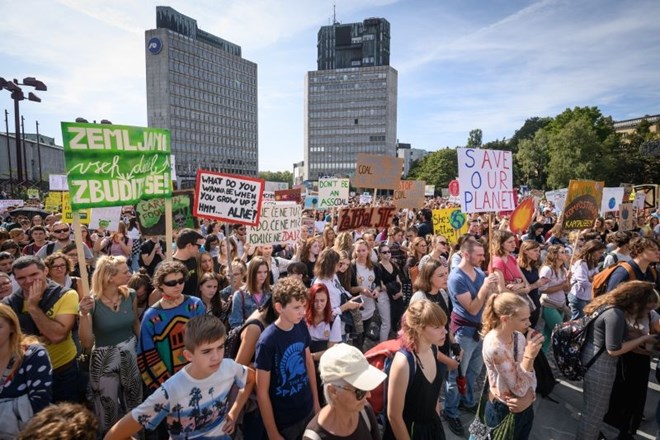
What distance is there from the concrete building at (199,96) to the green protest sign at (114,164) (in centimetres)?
9595

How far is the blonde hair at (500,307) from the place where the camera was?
3.00m

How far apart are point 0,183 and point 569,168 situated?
67162 millimetres

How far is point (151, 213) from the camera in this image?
789 centimetres

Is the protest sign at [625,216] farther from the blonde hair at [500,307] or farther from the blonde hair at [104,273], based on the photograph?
the blonde hair at [104,273]

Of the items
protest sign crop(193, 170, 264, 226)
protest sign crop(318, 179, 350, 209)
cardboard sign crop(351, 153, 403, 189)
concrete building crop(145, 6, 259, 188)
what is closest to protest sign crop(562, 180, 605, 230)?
cardboard sign crop(351, 153, 403, 189)

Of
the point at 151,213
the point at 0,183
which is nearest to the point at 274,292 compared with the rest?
the point at 151,213

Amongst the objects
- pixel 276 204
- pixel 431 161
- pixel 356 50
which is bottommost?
pixel 276 204

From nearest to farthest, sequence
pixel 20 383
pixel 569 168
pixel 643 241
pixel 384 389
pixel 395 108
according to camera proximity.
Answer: pixel 20 383 < pixel 384 389 < pixel 643 241 < pixel 569 168 < pixel 395 108

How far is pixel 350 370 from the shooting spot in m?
2.04

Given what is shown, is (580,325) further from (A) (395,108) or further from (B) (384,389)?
(A) (395,108)

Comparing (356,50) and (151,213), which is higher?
(356,50)

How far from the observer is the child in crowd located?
9.23 feet

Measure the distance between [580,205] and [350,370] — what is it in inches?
306

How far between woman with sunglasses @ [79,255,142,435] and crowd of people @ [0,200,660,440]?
1 cm
